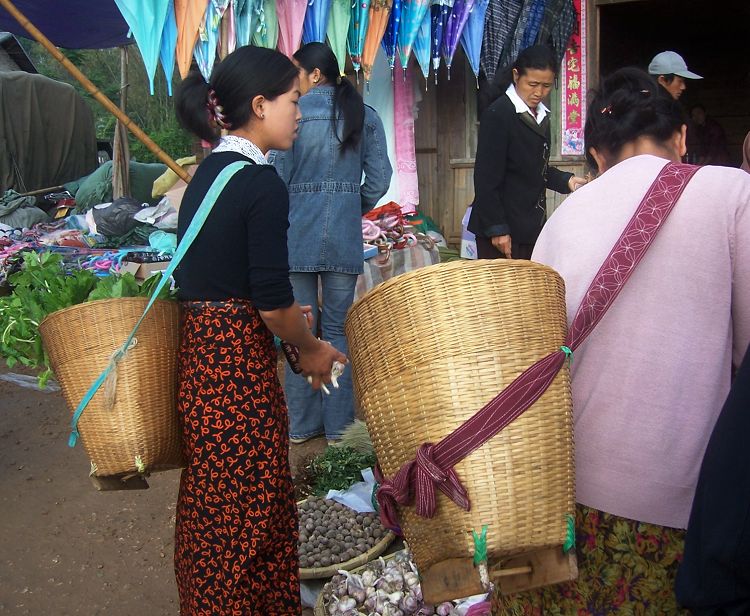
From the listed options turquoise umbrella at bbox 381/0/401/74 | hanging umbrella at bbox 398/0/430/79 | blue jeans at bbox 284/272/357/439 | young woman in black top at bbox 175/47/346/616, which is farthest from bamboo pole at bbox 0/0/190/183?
hanging umbrella at bbox 398/0/430/79

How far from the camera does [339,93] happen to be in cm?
367

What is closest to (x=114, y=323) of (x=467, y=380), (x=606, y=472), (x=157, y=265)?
(x=467, y=380)

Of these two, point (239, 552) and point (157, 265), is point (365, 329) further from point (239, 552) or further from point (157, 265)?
point (157, 265)

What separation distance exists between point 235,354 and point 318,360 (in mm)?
248

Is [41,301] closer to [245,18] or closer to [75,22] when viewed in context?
[245,18]

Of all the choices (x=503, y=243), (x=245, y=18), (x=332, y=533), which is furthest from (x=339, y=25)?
(x=332, y=533)

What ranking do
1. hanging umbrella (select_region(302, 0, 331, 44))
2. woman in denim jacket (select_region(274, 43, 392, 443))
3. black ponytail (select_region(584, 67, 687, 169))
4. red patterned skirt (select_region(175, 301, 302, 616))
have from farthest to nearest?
hanging umbrella (select_region(302, 0, 331, 44)), woman in denim jacket (select_region(274, 43, 392, 443)), red patterned skirt (select_region(175, 301, 302, 616)), black ponytail (select_region(584, 67, 687, 169))

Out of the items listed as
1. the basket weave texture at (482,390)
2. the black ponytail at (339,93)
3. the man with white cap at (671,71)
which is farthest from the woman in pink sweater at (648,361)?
the man with white cap at (671,71)

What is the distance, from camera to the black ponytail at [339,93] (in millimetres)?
3555

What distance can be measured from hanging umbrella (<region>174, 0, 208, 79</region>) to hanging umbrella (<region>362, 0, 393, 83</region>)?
1.38m

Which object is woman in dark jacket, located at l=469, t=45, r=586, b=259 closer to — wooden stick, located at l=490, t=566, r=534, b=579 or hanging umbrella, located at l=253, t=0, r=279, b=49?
hanging umbrella, located at l=253, t=0, r=279, b=49

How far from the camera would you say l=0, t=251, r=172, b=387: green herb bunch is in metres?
2.40

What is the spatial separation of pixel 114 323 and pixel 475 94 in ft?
19.4

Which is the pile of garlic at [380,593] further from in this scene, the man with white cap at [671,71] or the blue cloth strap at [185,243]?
the man with white cap at [671,71]
